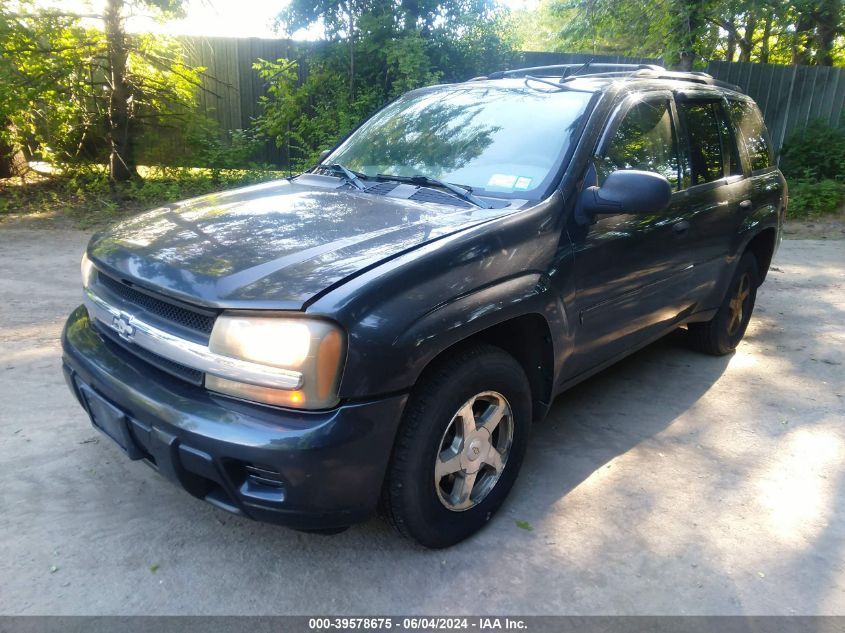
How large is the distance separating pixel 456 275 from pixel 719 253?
7.87 feet

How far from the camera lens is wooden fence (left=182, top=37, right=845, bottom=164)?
11250mm

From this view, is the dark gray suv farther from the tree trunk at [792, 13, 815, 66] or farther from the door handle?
the tree trunk at [792, 13, 815, 66]

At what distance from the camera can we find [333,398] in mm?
2111

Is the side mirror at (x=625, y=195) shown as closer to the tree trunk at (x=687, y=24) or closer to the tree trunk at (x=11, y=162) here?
the tree trunk at (x=687, y=24)

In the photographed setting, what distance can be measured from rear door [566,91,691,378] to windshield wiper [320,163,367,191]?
1.07 meters

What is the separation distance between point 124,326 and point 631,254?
2279 millimetres

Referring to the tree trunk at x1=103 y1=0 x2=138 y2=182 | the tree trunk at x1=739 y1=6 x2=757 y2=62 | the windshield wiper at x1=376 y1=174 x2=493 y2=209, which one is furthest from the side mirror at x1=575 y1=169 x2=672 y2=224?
the tree trunk at x1=739 y1=6 x2=757 y2=62

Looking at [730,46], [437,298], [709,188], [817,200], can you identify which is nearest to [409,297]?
[437,298]

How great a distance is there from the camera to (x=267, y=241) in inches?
100

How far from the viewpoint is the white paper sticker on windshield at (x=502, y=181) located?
10.00 ft

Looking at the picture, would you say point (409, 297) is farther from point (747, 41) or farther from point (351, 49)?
point (747, 41)

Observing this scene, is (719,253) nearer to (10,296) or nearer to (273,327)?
(273,327)

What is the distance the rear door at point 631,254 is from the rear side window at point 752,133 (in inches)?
38.0

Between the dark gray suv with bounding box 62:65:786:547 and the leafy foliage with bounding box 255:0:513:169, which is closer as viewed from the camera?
the dark gray suv with bounding box 62:65:786:547
